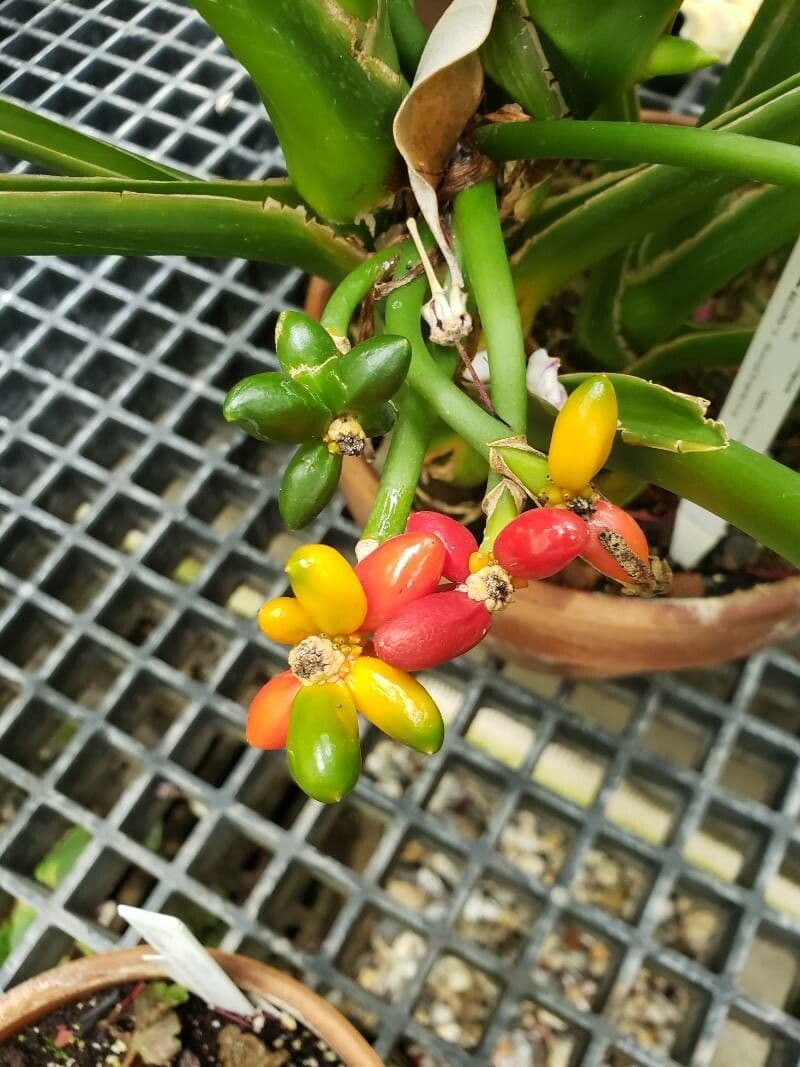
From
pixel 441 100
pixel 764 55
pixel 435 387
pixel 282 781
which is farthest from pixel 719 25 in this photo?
pixel 282 781

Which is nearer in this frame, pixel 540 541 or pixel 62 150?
pixel 540 541

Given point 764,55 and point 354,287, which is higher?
point 764,55

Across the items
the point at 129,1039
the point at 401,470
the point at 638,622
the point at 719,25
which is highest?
the point at 719,25

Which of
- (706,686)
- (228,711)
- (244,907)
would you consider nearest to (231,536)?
(228,711)

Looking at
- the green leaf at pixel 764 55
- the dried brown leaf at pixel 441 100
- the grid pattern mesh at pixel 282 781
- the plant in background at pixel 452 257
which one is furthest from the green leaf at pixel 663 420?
the grid pattern mesh at pixel 282 781

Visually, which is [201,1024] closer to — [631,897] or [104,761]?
[104,761]

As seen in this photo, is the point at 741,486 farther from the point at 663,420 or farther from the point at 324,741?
the point at 324,741

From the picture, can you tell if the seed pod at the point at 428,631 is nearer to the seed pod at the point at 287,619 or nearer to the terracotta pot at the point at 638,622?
the seed pod at the point at 287,619
